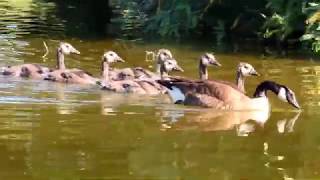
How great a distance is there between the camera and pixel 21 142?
11195 mm

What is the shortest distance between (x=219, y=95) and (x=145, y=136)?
281cm

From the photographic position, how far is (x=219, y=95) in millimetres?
14227

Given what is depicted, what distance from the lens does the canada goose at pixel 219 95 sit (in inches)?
560

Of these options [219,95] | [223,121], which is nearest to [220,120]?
[223,121]

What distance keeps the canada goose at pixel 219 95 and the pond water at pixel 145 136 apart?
0.20 meters

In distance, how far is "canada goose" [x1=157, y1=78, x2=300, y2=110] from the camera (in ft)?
46.7

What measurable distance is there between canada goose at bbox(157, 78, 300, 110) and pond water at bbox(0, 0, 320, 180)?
0.67 feet

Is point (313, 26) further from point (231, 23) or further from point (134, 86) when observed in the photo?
point (134, 86)

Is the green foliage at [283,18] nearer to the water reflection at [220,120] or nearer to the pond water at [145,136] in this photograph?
the pond water at [145,136]

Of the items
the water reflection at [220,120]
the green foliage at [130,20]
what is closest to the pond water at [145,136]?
the water reflection at [220,120]

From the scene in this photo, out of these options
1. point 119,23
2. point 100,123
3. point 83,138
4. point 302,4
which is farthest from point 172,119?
point 119,23

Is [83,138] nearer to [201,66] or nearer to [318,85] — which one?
[201,66]

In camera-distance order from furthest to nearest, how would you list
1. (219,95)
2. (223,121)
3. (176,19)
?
1. (176,19)
2. (219,95)
3. (223,121)

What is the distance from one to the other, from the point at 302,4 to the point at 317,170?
1338 centimetres
